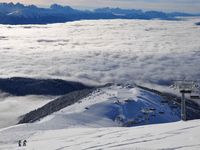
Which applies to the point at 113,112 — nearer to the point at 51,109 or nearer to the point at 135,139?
the point at 51,109

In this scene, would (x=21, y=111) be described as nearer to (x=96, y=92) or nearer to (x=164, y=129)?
(x=96, y=92)

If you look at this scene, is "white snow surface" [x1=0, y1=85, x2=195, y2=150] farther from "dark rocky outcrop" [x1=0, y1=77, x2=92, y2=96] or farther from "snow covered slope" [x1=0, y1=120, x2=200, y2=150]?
"dark rocky outcrop" [x1=0, y1=77, x2=92, y2=96]

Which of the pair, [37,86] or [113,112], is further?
[37,86]

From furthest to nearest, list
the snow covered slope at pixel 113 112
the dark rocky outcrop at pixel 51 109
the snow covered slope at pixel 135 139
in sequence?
the dark rocky outcrop at pixel 51 109, the snow covered slope at pixel 113 112, the snow covered slope at pixel 135 139

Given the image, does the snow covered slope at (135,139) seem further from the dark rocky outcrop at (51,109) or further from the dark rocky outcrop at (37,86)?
the dark rocky outcrop at (37,86)

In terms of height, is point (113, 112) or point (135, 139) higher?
point (135, 139)

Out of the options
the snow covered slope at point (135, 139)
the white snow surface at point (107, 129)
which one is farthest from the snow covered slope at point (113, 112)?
the snow covered slope at point (135, 139)

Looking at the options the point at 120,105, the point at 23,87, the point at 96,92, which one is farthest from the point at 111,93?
the point at 23,87

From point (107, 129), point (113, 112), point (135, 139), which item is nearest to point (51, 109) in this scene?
point (113, 112)

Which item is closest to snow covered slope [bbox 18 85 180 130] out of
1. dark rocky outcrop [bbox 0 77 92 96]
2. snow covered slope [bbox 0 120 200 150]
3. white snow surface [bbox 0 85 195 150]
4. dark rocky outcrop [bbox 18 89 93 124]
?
white snow surface [bbox 0 85 195 150]
